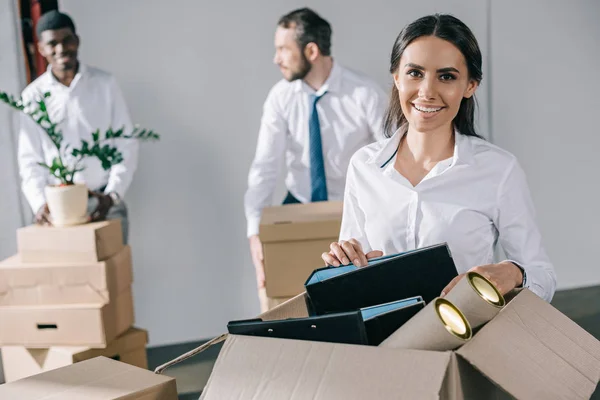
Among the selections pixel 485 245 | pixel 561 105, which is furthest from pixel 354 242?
pixel 561 105

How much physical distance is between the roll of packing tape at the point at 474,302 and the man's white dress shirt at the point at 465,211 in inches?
16.9

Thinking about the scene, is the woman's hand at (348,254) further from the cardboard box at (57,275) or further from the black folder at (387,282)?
the cardboard box at (57,275)

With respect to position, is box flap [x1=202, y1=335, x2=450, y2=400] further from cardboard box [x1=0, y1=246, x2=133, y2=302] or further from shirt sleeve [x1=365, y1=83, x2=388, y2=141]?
shirt sleeve [x1=365, y1=83, x2=388, y2=141]

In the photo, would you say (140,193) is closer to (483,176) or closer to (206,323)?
(206,323)

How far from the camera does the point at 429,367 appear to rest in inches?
33.3

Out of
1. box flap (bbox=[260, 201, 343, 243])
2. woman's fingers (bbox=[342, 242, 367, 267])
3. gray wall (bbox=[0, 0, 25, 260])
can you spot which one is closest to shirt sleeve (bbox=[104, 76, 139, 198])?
gray wall (bbox=[0, 0, 25, 260])

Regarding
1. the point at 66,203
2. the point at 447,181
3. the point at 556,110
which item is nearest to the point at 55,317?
the point at 66,203

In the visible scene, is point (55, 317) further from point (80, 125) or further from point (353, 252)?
point (353, 252)

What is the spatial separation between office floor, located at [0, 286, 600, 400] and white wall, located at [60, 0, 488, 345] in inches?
6.2

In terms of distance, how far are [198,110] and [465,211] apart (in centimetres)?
234

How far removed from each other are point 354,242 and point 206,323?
8.32 ft

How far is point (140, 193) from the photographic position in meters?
3.59

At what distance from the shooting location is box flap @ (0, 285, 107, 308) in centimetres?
267

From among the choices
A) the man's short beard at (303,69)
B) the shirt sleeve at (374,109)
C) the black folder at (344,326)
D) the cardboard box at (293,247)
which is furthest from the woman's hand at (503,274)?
the man's short beard at (303,69)
